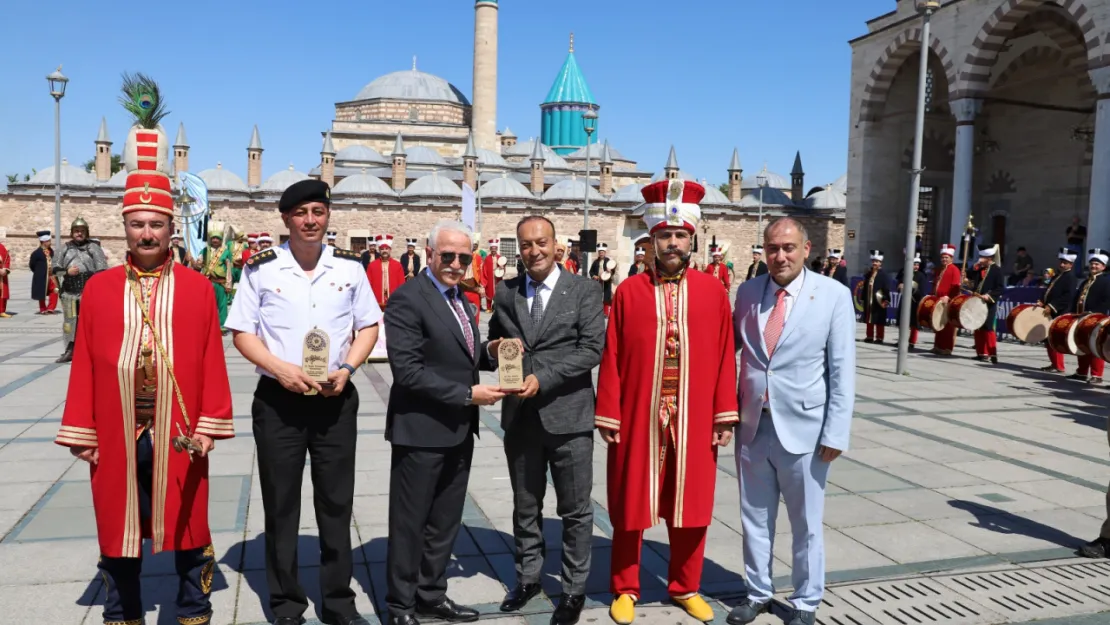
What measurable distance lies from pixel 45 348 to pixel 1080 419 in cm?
1389

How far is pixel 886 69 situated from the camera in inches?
1110

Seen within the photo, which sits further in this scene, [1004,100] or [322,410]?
[1004,100]

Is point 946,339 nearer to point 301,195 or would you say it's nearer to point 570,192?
point 301,195

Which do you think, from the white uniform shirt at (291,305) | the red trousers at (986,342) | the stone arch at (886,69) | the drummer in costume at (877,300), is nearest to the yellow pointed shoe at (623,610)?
the white uniform shirt at (291,305)

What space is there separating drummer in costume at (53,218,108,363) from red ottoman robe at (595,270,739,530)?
30.6ft

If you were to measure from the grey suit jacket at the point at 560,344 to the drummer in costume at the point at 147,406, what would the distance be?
1.25 meters

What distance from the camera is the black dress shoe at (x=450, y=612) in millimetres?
3816

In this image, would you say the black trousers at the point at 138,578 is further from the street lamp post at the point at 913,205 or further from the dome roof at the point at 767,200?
the dome roof at the point at 767,200

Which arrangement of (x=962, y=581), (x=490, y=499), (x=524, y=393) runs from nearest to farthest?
(x=524, y=393)
(x=962, y=581)
(x=490, y=499)

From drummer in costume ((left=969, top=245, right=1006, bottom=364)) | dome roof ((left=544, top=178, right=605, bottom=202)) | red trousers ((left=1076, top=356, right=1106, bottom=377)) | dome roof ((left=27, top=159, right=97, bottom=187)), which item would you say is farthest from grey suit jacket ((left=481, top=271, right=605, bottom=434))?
dome roof ((left=27, top=159, right=97, bottom=187))

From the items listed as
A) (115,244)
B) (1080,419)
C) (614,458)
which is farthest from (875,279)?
(115,244)

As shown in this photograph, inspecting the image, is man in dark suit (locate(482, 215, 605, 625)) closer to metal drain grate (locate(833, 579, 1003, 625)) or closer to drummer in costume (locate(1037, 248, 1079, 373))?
metal drain grate (locate(833, 579, 1003, 625))

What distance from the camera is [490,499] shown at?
225 inches

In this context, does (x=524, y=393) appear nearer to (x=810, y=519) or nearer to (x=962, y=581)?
(x=810, y=519)
